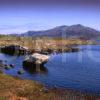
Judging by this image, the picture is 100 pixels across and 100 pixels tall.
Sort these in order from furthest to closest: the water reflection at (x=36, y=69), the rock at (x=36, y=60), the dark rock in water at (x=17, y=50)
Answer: the dark rock in water at (x=17, y=50)
the rock at (x=36, y=60)
the water reflection at (x=36, y=69)

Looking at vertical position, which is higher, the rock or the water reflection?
A: the rock

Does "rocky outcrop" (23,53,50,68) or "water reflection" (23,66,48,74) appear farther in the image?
"rocky outcrop" (23,53,50,68)

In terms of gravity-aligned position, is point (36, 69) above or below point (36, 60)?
below

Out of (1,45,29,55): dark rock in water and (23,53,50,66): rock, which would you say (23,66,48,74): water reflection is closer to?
(23,53,50,66): rock

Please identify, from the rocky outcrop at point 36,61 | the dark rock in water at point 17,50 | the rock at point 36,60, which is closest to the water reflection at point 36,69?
the rocky outcrop at point 36,61

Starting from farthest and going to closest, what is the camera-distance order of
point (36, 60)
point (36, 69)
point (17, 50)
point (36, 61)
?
point (17, 50)
point (36, 61)
point (36, 60)
point (36, 69)

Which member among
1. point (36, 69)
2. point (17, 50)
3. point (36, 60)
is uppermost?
point (36, 60)

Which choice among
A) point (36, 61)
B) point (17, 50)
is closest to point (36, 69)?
point (36, 61)

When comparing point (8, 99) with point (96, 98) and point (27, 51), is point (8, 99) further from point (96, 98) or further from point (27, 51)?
point (27, 51)

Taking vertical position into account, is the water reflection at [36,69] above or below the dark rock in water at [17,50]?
below

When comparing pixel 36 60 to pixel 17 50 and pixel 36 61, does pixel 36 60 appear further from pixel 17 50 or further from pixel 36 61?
pixel 17 50

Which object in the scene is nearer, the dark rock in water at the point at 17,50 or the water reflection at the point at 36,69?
the water reflection at the point at 36,69

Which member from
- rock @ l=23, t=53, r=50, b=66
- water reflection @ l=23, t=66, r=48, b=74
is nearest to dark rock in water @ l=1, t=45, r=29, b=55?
rock @ l=23, t=53, r=50, b=66

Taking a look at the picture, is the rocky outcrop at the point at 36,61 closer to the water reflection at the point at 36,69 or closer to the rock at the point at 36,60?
the rock at the point at 36,60
